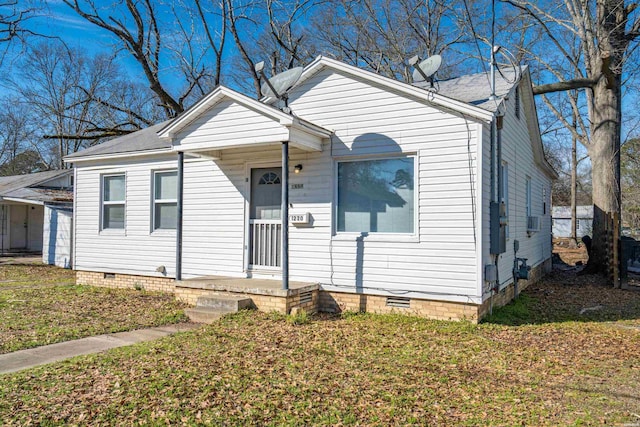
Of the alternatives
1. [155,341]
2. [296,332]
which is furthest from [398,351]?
[155,341]

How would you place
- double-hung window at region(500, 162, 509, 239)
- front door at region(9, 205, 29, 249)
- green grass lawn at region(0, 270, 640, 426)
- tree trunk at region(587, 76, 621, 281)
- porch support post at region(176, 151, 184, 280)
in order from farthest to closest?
1. front door at region(9, 205, 29, 249)
2. tree trunk at region(587, 76, 621, 281)
3. porch support post at region(176, 151, 184, 280)
4. double-hung window at region(500, 162, 509, 239)
5. green grass lawn at region(0, 270, 640, 426)

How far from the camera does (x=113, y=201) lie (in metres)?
11.0

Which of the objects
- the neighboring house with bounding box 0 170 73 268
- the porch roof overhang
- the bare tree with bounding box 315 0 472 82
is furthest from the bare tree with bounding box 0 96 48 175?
the porch roof overhang

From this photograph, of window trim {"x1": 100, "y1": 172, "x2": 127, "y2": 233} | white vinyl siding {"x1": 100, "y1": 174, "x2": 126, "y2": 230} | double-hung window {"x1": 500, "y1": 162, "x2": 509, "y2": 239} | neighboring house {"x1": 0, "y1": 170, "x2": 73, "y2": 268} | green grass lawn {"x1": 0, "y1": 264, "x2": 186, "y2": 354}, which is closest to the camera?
green grass lawn {"x1": 0, "y1": 264, "x2": 186, "y2": 354}

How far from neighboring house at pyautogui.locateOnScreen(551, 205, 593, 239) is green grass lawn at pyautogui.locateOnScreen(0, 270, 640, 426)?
25643mm

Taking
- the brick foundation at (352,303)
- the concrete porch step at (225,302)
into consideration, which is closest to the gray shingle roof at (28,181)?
the brick foundation at (352,303)

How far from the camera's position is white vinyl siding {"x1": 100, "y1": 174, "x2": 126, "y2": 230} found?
1085 centimetres

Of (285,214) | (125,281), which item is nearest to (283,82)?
(285,214)

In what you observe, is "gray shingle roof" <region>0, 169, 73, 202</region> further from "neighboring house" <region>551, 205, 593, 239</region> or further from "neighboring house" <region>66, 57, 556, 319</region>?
"neighboring house" <region>551, 205, 593, 239</region>

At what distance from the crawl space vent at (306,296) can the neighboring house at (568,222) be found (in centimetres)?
2566

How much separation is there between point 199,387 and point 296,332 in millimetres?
2284

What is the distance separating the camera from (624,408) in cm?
399

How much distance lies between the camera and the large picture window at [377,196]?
7465mm

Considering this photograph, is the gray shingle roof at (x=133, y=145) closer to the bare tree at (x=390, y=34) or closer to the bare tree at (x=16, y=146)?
the bare tree at (x=390, y=34)
